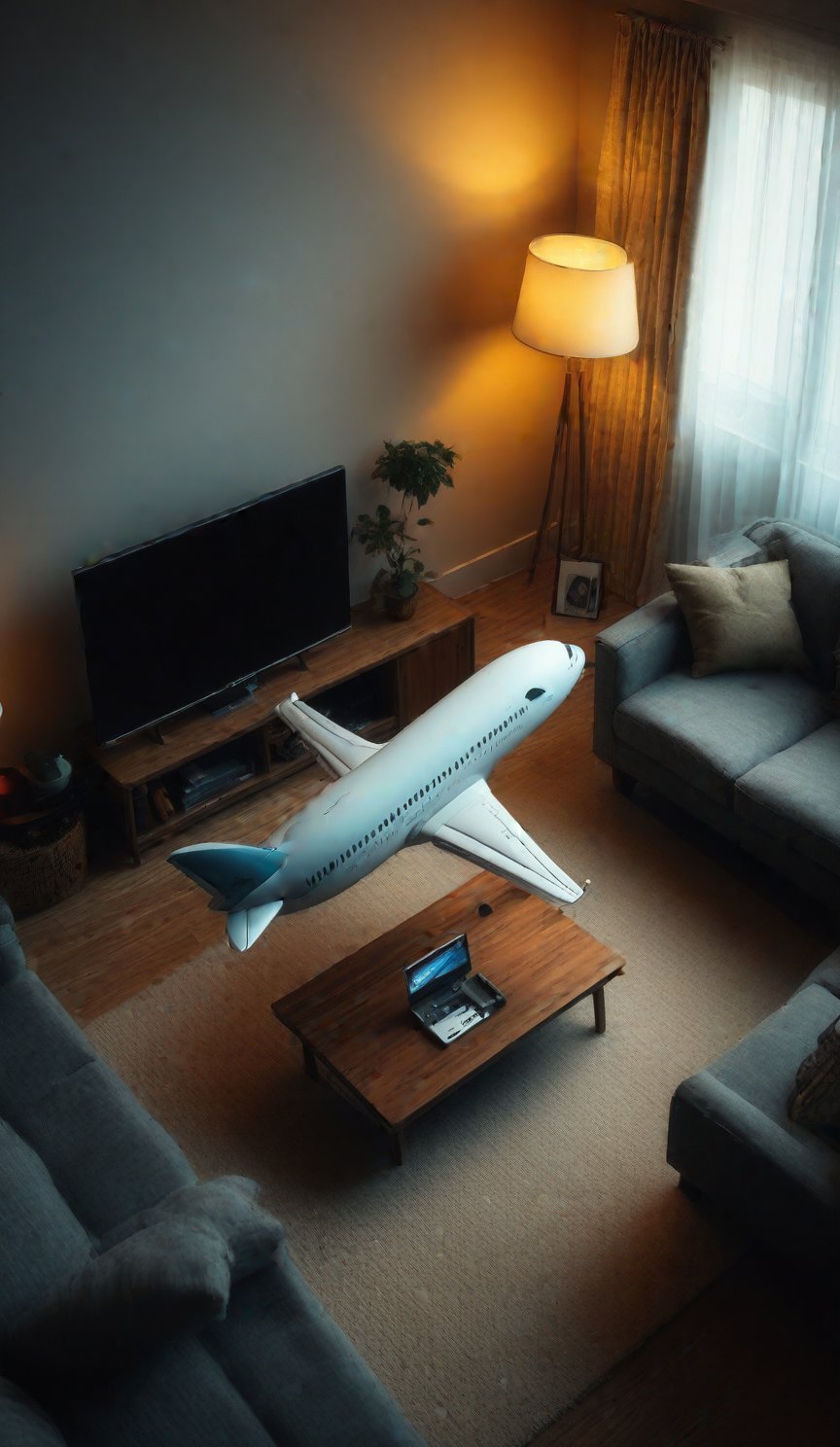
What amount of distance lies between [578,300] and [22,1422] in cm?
427

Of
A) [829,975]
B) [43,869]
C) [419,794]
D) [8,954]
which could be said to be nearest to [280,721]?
[43,869]

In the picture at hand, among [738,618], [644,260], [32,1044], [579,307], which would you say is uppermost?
[644,260]

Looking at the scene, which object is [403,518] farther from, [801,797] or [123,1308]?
[123,1308]

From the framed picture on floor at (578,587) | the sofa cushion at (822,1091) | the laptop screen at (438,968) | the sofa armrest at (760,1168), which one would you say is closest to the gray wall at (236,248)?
the framed picture on floor at (578,587)

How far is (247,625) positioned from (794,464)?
234cm

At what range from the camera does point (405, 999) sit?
395cm

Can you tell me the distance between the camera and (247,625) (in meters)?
4.98

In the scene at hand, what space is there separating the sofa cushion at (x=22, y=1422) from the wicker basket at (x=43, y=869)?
82.6 inches

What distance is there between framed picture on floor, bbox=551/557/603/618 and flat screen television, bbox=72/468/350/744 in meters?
1.26

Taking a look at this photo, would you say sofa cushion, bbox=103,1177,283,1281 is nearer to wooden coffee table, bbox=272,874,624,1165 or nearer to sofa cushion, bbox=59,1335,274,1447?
sofa cushion, bbox=59,1335,274,1447

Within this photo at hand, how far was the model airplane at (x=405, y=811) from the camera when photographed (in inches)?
141

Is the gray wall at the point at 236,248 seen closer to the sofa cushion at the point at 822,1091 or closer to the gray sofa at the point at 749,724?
the gray sofa at the point at 749,724

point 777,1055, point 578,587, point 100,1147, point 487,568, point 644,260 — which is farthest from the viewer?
point 487,568

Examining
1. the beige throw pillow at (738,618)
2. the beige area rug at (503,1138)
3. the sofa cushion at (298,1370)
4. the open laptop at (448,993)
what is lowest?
the beige area rug at (503,1138)
